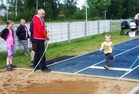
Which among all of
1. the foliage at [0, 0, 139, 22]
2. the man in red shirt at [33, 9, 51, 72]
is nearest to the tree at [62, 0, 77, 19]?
the foliage at [0, 0, 139, 22]

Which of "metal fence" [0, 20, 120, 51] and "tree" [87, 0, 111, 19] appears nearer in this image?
"metal fence" [0, 20, 120, 51]

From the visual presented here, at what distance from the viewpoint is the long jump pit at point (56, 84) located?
6684 millimetres

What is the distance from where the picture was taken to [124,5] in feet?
193

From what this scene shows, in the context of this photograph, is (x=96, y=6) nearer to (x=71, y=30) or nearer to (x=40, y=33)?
(x=71, y=30)

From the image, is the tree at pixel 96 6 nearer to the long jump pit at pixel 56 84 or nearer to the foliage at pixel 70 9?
the foliage at pixel 70 9

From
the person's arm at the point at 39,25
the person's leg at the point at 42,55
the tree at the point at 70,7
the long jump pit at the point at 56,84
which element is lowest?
the long jump pit at the point at 56,84

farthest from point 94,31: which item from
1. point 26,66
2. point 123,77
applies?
point 123,77

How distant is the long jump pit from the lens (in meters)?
6.68

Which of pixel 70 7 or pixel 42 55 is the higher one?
pixel 70 7

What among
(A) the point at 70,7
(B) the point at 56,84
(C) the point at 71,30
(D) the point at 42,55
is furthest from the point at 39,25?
(A) the point at 70,7

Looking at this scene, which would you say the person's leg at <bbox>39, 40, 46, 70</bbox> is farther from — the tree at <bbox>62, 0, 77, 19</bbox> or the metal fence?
the tree at <bbox>62, 0, 77, 19</bbox>

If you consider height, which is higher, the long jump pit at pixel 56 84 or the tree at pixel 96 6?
the tree at pixel 96 6

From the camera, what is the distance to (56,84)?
737cm

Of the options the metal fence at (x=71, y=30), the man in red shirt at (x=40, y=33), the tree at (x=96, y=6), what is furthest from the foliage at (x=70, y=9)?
the man in red shirt at (x=40, y=33)
